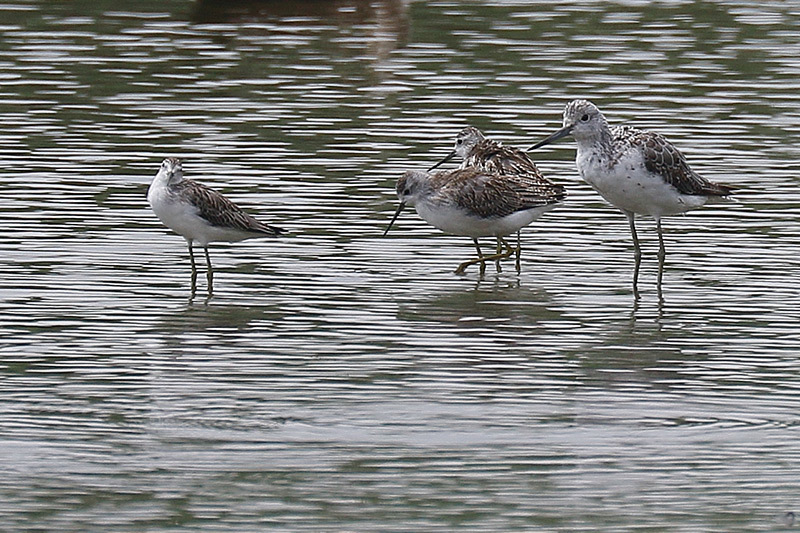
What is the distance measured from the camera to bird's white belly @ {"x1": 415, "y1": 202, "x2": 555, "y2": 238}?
14.6 meters

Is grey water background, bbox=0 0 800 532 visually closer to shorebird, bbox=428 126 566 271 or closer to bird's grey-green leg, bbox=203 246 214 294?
bird's grey-green leg, bbox=203 246 214 294

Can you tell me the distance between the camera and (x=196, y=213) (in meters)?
14.0

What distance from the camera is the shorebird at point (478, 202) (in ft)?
47.8

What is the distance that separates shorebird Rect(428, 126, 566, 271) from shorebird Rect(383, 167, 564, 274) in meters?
0.24

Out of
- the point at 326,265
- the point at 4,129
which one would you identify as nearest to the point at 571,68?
the point at 4,129

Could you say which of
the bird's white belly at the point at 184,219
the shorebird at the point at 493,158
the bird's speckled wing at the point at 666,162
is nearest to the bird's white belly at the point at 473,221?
the shorebird at the point at 493,158

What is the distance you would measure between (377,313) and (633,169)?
2593mm

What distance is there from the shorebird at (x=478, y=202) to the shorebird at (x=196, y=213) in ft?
4.43

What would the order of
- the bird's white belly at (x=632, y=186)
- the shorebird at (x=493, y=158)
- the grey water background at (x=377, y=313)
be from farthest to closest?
the shorebird at (x=493, y=158) → the bird's white belly at (x=632, y=186) → the grey water background at (x=377, y=313)

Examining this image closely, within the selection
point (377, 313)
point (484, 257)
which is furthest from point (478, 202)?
point (377, 313)

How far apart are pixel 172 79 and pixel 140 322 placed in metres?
11.1

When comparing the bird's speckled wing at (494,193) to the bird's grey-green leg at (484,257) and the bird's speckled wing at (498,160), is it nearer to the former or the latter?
the bird's grey-green leg at (484,257)

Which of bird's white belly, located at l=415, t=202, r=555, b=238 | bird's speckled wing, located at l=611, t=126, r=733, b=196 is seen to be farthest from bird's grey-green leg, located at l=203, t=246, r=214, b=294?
bird's speckled wing, located at l=611, t=126, r=733, b=196

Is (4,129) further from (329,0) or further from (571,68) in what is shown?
(329,0)
